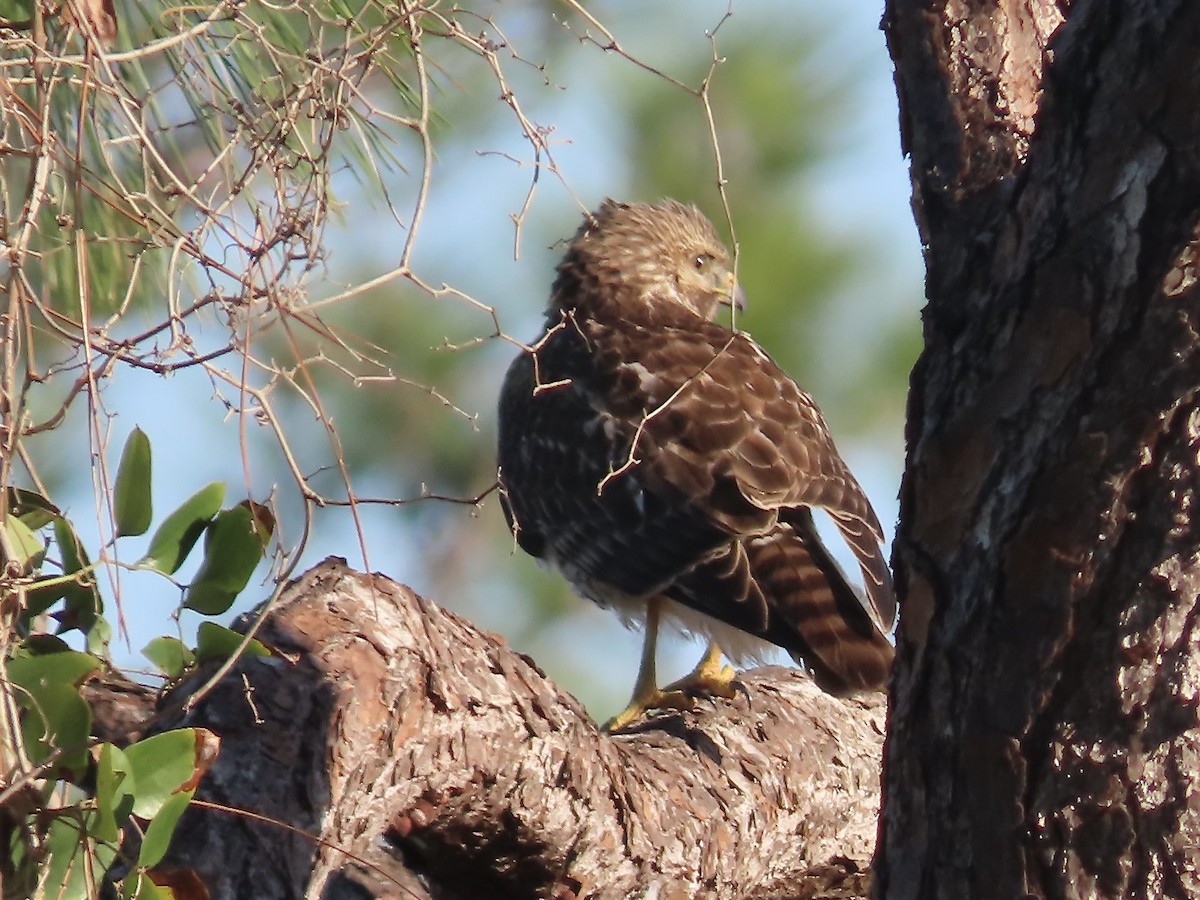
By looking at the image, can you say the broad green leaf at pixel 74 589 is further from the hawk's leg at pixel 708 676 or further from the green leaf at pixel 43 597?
the hawk's leg at pixel 708 676

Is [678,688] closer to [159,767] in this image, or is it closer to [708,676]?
[708,676]

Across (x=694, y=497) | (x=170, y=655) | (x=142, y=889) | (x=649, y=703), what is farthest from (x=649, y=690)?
(x=142, y=889)

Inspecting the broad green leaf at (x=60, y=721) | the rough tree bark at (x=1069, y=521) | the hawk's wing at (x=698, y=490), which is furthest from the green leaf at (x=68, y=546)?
the hawk's wing at (x=698, y=490)

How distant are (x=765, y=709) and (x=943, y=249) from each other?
1.71 m

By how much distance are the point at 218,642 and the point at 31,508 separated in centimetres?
31

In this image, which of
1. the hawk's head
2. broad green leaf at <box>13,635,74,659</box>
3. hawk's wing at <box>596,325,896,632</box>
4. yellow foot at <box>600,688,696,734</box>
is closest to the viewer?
broad green leaf at <box>13,635,74,659</box>

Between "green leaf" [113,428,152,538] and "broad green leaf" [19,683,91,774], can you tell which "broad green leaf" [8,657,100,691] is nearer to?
"broad green leaf" [19,683,91,774]

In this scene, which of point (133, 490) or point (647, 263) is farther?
point (647, 263)

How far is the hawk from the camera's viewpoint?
132 inches

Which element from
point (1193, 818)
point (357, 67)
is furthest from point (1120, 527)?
point (357, 67)

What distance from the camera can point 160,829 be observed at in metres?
1.57

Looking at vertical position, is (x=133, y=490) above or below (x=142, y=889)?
above

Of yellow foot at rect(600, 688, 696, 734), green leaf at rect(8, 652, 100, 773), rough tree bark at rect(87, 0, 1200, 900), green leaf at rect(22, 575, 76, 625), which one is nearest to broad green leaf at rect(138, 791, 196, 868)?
green leaf at rect(8, 652, 100, 773)

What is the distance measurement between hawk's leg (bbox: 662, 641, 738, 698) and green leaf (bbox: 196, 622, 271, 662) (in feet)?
6.05
